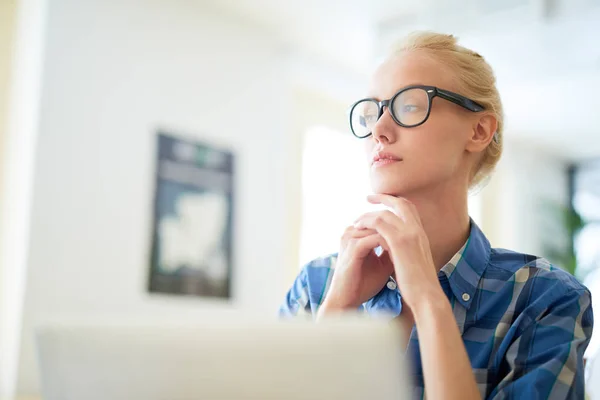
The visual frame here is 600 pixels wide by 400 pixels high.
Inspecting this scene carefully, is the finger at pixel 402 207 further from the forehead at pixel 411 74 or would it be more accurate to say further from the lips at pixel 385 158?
the forehead at pixel 411 74

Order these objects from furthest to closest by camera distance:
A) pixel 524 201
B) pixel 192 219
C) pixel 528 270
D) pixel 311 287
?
pixel 524 201, pixel 192 219, pixel 311 287, pixel 528 270

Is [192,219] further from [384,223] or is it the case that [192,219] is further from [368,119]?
[384,223]

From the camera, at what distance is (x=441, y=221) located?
1.37 m

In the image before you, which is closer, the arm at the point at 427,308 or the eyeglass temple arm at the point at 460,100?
the arm at the point at 427,308

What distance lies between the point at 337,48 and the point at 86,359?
5.37m

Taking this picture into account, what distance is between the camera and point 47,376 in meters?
0.64

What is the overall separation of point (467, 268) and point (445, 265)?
39 mm

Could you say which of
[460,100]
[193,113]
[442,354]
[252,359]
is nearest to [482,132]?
[460,100]

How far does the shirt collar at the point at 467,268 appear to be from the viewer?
1219mm

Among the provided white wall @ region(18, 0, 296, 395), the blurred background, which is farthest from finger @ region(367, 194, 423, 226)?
white wall @ region(18, 0, 296, 395)

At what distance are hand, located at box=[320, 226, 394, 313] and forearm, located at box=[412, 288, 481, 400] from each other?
0.66 feet

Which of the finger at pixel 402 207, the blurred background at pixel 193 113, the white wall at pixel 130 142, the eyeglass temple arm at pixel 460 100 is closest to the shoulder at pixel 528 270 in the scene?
the finger at pixel 402 207

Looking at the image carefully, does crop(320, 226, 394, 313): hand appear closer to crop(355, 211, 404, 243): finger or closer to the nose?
crop(355, 211, 404, 243): finger

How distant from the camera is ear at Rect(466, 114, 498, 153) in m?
1.40
